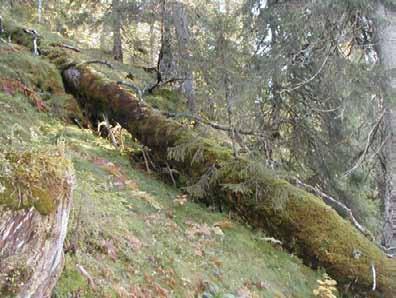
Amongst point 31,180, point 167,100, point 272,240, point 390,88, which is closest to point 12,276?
point 31,180

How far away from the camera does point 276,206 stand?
7.42 m

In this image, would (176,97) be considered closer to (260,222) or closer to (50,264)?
(260,222)

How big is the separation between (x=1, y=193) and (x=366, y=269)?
19.0ft

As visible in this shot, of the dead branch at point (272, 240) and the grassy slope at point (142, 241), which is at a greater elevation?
the grassy slope at point (142, 241)

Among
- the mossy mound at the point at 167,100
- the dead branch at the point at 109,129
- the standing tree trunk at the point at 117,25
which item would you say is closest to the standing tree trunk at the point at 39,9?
the standing tree trunk at the point at 117,25

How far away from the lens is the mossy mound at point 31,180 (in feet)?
9.21

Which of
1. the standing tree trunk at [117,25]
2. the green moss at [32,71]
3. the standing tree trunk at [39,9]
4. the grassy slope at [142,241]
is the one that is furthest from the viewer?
the standing tree trunk at [39,9]

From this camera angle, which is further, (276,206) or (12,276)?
(276,206)

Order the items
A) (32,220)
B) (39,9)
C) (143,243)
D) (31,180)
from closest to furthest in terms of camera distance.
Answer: (32,220) → (31,180) → (143,243) → (39,9)

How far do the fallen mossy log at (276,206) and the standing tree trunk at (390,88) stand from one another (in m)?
0.86

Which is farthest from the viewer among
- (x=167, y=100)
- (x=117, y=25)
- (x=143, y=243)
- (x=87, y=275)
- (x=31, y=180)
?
(x=117, y=25)

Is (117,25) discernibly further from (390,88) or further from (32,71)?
(390,88)

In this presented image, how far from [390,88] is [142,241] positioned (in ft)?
15.8

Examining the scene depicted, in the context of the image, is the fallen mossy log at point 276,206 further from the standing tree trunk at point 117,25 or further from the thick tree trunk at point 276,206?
the standing tree trunk at point 117,25
